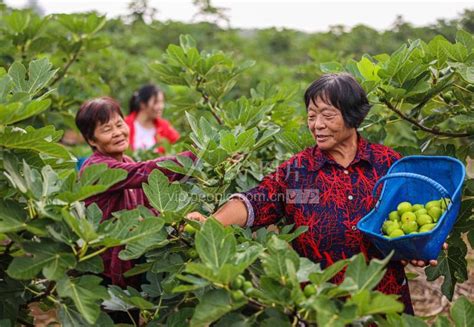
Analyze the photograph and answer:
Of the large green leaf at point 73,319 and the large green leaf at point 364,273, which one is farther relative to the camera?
the large green leaf at point 73,319

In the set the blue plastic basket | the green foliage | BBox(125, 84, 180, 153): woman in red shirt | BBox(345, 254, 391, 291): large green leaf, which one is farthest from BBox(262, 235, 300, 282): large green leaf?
BBox(125, 84, 180, 153): woman in red shirt

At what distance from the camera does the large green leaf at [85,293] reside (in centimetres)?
147

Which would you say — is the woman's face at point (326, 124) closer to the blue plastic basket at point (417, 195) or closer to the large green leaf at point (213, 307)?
the blue plastic basket at point (417, 195)

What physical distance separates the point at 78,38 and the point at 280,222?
79.0 inches

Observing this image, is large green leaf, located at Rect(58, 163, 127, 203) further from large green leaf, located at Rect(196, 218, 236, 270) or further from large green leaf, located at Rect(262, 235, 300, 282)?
large green leaf, located at Rect(262, 235, 300, 282)

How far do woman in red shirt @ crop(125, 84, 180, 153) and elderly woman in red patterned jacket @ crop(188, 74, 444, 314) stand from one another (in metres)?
2.72

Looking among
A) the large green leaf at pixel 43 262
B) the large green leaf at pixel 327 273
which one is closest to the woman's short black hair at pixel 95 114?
the large green leaf at pixel 43 262

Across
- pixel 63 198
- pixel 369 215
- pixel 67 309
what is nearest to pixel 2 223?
pixel 63 198

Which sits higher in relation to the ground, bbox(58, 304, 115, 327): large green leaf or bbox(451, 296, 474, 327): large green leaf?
bbox(451, 296, 474, 327): large green leaf

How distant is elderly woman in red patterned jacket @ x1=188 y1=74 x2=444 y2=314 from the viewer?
193 centimetres

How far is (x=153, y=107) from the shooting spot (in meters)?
4.77

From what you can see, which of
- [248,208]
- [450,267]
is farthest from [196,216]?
[450,267]

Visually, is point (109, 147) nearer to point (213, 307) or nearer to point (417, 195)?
point (417, 195)

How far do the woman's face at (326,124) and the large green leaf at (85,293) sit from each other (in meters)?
0.75
